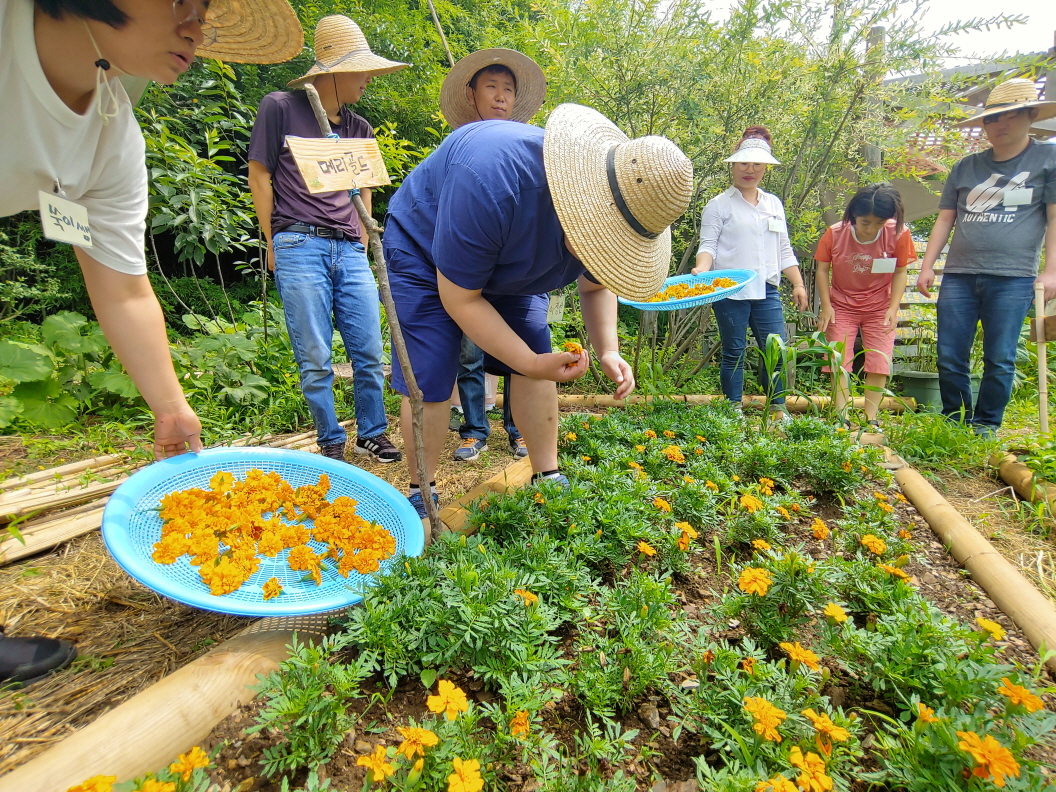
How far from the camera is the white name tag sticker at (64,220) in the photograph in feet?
3.30

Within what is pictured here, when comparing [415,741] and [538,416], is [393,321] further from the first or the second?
[415,741]

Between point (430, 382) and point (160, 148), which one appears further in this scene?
point (160, 148)

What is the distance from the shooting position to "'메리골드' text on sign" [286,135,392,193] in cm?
145

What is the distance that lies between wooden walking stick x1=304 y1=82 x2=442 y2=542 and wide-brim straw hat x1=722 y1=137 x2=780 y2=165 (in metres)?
2.62

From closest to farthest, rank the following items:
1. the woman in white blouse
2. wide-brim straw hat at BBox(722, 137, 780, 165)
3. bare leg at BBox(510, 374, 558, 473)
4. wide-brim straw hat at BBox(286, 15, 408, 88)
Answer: bare leg at BBox(510, 374, 558, 473) → wide-brim straw hat at BBox(286, 15, 408, 88) → wide-brim straw hat at BBox(722, 137, 780, 165) → the woman in white blouse

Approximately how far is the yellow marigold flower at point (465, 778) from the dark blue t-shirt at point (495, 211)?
44.1 inches

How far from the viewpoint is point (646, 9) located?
367 centimetres

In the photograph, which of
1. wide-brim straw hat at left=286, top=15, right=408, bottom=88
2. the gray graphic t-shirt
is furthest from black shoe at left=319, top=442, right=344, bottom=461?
the gray graphic t-shirt

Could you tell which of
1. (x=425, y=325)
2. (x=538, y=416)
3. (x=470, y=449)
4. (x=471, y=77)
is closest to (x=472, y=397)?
(x=470, y=449)

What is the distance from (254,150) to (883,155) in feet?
16.0

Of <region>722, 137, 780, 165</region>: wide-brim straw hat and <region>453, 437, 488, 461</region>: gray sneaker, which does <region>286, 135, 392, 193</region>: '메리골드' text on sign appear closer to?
<region>453, 437, 488, 461</region>: gray sneaker

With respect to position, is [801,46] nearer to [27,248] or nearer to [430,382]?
[430,382]

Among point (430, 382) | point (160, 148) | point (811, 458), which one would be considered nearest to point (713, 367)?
point (811, 458)

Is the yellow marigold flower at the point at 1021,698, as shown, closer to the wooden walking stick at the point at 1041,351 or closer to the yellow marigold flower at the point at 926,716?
the yellow marigold flower at the point at 926,716
